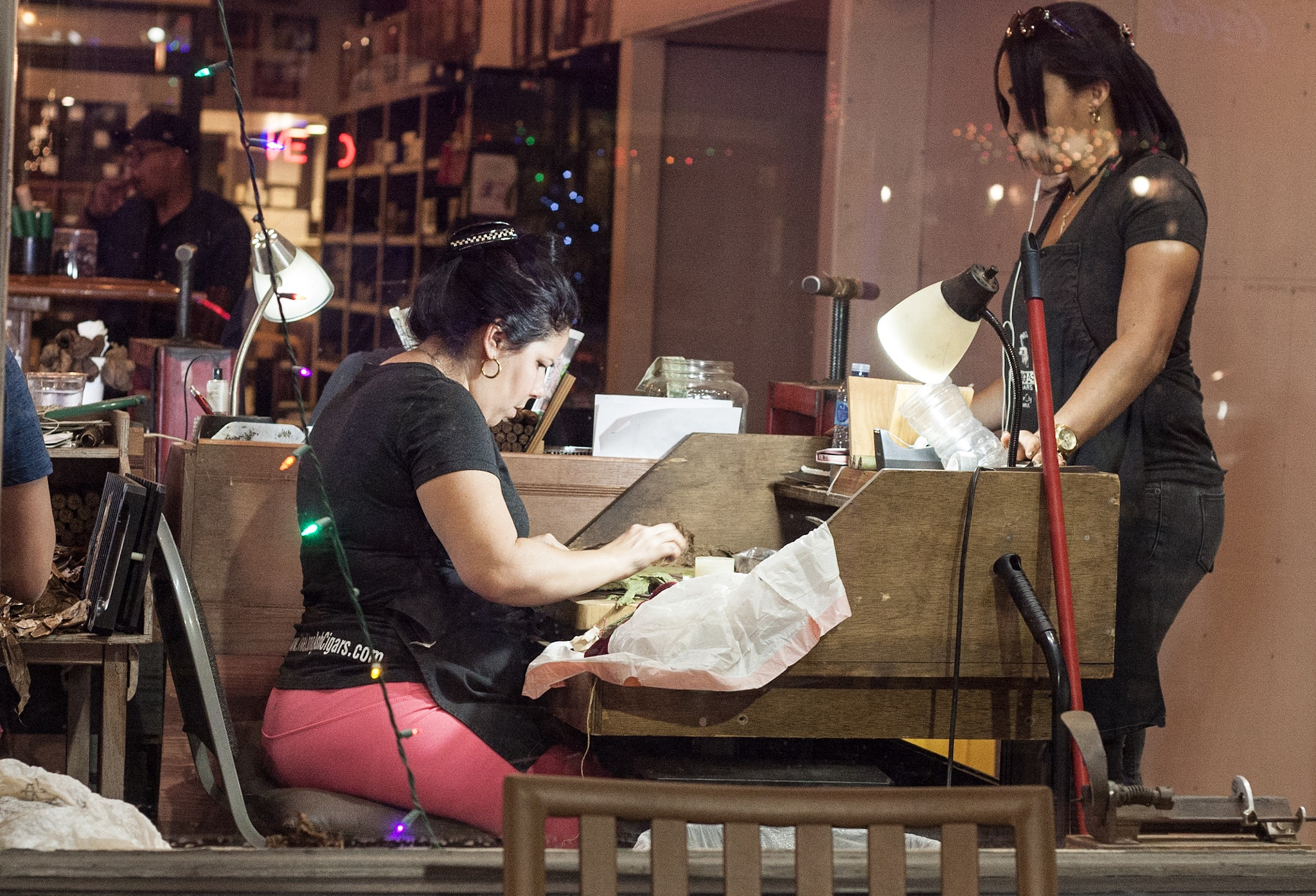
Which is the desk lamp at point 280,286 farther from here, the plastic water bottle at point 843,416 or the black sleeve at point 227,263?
the plastic water bottle at point 843,416

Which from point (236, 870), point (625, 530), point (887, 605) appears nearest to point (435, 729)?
point (236, 870)

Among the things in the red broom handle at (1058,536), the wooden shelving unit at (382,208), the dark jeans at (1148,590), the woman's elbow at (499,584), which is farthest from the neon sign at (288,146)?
the dark jeans at (1148,590)

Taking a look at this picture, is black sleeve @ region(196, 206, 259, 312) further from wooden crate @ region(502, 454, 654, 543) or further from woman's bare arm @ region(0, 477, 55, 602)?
woman's bare arm @ region(0, 477, 55, 602)

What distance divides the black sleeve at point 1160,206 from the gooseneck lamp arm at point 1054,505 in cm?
25

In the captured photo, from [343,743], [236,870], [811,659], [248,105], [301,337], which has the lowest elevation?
[236,870]

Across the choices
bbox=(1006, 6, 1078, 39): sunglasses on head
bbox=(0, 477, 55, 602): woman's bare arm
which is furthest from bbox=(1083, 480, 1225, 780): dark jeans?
bbox=(0, 477, 55, 602): woman's bare arm

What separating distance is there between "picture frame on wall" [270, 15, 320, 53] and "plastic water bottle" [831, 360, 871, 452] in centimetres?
129

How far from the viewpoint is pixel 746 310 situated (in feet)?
8.87

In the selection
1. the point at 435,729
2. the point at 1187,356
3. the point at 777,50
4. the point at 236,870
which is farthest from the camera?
the point at 777,50

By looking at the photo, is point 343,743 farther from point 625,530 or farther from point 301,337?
point 301,337

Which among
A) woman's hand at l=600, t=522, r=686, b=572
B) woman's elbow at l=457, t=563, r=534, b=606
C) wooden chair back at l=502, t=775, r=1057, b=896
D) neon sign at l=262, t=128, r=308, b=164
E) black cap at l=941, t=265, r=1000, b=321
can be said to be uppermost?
neon sign at l=262, t=128, r=308, b=164

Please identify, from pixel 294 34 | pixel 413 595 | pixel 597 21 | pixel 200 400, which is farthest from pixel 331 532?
pixel 597 21

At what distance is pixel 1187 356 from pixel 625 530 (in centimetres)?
93

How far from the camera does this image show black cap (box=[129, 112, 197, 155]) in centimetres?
244
